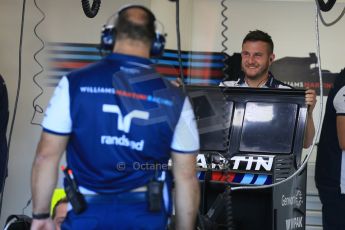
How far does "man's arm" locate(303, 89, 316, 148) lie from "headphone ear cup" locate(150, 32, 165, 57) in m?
1.25

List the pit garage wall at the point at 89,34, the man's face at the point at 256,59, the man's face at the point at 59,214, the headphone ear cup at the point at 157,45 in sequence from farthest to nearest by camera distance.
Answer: the pit garage wall at the point at 89,34
the man's face at the point at 256,59
the man's face at the point at 59,214
the headphone ear cup at the point at 157,45

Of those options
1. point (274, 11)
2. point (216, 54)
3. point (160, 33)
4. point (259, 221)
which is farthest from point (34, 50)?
point (160, 33)

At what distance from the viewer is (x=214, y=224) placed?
3273mm

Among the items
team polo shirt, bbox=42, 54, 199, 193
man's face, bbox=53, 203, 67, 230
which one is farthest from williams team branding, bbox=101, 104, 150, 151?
man's face, bbox=53, 203, 67, 230

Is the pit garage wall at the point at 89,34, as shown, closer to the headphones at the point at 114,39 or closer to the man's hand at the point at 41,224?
the headphones at the point at 114,39

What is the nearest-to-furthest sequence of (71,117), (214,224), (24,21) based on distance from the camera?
Result: (71,117)
(214,224)
(24,21)

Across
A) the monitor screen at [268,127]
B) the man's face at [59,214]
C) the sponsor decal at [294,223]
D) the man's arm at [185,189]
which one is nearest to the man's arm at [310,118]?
the monitor screen at [268,127]

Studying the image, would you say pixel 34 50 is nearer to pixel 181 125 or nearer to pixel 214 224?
pixel 214 224

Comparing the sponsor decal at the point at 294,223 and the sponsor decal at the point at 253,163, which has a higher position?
the sponsor decal at the point at 253,163

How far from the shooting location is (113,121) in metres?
2.45

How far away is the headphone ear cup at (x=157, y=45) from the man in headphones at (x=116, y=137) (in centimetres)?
3

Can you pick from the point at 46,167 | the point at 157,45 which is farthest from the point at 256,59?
the point at 46,167

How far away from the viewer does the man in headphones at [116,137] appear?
2447mm

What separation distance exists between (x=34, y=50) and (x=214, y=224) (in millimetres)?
2853
